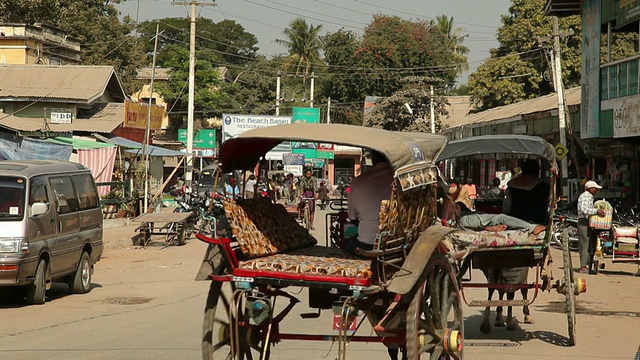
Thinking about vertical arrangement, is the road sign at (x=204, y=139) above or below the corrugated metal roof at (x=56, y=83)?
below

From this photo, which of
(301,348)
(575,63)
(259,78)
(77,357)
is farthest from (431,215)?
(259,78)

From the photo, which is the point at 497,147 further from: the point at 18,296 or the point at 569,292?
the point at 18,296

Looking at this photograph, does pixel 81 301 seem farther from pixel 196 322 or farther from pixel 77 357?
pixel 77 357

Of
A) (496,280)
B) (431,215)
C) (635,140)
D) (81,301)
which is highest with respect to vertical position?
(635,140)

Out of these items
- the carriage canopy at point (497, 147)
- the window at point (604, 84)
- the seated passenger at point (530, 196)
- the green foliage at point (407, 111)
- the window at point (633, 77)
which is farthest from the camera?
the green foliage at point (407, 111)

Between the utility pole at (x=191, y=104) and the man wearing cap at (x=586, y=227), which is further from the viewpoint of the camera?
the utility pole at (x=191, y=104)

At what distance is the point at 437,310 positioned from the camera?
289 inches

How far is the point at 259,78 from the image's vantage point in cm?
7788

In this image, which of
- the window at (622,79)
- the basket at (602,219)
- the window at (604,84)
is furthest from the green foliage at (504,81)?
the basket at (602,219)

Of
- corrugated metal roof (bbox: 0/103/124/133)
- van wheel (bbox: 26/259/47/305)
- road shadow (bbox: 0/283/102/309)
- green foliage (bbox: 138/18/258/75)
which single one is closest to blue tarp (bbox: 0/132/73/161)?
corrugated metal roof (bbox: 0/103/124/133)

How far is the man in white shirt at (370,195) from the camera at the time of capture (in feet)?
24.0

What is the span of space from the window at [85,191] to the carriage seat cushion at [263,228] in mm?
8586

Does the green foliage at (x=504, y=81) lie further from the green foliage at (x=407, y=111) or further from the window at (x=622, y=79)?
the window at (x=622, y=79)

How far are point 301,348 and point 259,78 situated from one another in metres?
68.9
